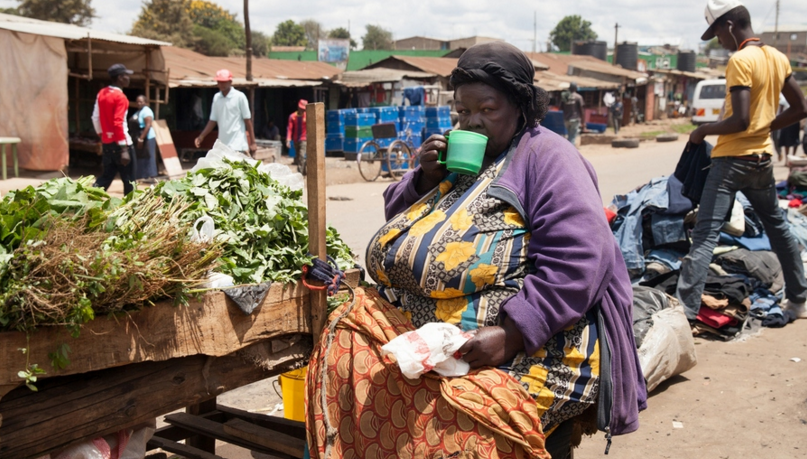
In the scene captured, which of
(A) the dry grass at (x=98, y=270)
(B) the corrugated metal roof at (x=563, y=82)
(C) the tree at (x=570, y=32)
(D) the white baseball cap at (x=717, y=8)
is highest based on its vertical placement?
(C) the tree at (x=570, y=32)

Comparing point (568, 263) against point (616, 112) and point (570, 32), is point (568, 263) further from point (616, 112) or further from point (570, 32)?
point (570, 32)

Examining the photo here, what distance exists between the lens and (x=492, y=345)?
210cm

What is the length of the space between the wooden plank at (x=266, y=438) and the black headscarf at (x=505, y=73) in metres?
1.47

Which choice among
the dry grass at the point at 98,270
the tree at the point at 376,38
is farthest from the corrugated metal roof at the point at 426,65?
the tree at the point at 376,38

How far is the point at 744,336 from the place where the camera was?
493 cm

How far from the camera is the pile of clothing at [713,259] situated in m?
5.01

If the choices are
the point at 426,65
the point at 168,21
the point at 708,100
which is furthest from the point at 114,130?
the point at 168,21

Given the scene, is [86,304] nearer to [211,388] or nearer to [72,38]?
[211,388]

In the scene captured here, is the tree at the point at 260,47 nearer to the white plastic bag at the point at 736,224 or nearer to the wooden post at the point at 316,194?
the white plastic bag at the point at 736,224

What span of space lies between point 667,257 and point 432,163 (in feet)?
11.8

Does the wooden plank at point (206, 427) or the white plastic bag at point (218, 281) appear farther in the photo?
the wooden plank at point (206, 427)

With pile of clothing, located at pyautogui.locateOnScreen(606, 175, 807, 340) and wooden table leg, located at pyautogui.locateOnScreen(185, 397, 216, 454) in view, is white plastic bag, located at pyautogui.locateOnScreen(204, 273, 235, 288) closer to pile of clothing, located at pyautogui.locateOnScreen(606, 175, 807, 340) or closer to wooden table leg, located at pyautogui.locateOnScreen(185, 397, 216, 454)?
wooden table leg, located at pyautogui.locateOnScreen(185, 397, 216, 454)

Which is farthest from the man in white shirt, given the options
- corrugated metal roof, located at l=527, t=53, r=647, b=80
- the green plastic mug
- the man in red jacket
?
corrugated metal roof, located at l=527, t=53, r=647, b=80

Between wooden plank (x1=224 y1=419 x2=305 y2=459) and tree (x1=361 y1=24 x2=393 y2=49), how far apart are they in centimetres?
7645
